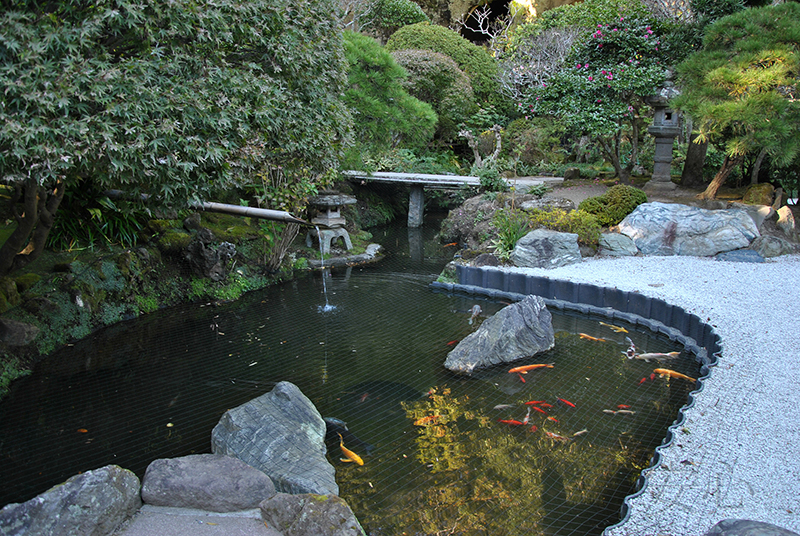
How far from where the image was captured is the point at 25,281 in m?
6.35

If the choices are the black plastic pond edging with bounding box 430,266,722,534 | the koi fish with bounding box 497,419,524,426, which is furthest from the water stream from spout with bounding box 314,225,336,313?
the koi fish with bounding box 497,419,524,426

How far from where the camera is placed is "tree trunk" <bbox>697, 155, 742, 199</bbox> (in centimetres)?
957

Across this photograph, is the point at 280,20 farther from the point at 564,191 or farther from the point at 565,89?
the point at 564,191

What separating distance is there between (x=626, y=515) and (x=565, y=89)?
1011cm

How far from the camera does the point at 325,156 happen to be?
23.9 ft

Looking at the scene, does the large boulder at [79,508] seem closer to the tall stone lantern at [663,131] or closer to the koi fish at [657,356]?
the koi fish at [657,356]

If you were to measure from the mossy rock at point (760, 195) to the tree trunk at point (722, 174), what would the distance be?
1.68 feet

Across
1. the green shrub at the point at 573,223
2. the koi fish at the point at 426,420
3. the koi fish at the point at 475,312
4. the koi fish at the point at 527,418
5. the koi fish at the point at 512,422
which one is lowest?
the koi fish at the point at 426,420

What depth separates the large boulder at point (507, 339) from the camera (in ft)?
18.5

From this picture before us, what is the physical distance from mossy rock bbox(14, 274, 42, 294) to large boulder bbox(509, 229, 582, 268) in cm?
660

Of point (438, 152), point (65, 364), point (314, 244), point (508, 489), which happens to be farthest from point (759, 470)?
point (438, 152)

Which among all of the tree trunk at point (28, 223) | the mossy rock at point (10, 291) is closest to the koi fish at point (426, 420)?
the tree trunk at point (28, 223)

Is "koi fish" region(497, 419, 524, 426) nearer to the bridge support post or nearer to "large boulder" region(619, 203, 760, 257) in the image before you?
"large boulder" region(619, 203, 760, 257)

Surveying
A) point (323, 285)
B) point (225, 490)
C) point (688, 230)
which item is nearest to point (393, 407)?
point (225, 490)
